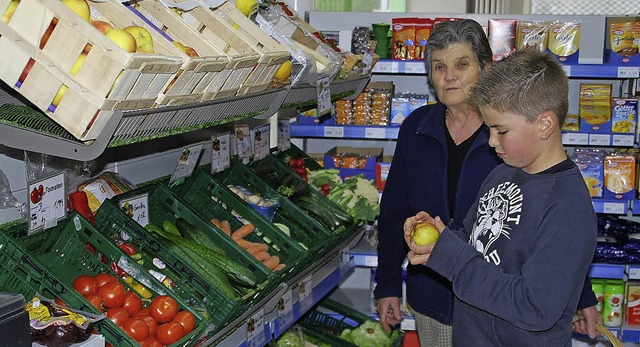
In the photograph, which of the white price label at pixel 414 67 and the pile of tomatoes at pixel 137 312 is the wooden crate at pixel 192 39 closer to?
the pile of tomatoes at pixel 137 312

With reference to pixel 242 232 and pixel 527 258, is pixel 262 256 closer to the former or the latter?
pixel 242 232

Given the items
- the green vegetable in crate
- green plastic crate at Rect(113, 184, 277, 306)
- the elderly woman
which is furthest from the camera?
the green vegetable in crate

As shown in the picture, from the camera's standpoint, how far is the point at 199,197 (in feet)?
12.4

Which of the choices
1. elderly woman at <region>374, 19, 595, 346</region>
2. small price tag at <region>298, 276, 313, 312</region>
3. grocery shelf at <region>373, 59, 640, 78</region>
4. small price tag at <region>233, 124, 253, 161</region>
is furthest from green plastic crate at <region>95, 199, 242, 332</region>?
grocery shelf at <region>373, 59, 640, 78</region>

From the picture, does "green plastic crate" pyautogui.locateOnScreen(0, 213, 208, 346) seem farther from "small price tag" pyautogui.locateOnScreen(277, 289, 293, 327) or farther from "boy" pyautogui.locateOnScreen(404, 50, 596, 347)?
"boy" pyautogui.locateOnScreen(404, 50, 596, 347)

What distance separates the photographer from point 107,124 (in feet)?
7.11

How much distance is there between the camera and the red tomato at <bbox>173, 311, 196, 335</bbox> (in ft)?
8.80

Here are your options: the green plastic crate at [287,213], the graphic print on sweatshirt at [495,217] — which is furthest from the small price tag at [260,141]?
the graphic print on sweatshirt at [495,217]

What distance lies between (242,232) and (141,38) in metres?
1.44

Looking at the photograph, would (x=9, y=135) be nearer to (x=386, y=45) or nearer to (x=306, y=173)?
(x=306, y=173)

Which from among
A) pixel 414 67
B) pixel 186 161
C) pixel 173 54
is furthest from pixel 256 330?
pixel 414 67

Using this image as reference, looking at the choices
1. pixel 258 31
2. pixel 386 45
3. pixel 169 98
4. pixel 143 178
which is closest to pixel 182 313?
pixel 169 98

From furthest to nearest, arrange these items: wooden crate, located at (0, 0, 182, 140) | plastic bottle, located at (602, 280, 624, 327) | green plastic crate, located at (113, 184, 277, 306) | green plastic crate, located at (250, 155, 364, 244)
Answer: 1. plastic bottle, located at (602, 280, 624, 327)
2. green plastic crate, located at (250, 155, 364, 244)
3. green plastic crate, located at (113, 184, 277, 306)
4. wooden crate, located at (0, 0, 182, 140)

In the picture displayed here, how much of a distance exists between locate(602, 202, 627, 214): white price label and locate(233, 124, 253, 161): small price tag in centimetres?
209
